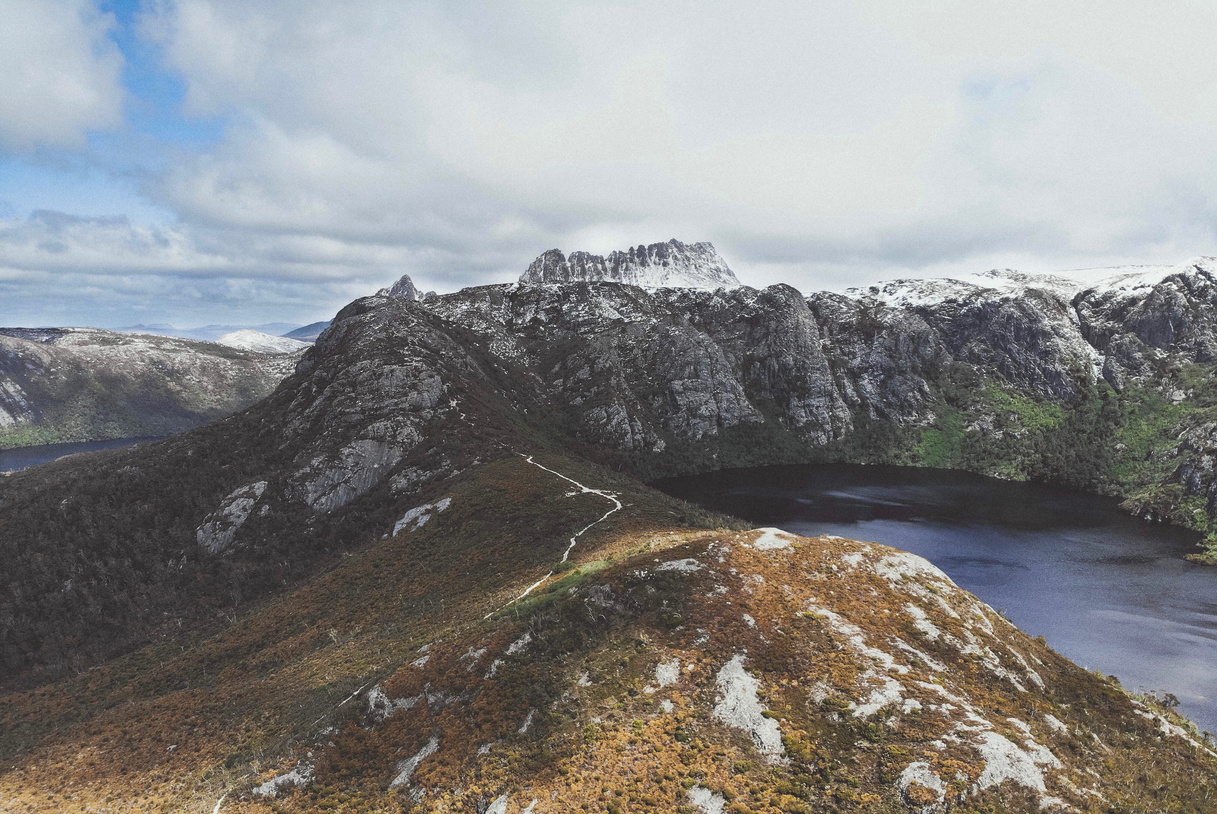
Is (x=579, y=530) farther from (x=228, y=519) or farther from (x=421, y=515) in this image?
(x=228, y=519)

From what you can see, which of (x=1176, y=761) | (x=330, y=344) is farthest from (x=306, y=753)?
(x=330, y=344)

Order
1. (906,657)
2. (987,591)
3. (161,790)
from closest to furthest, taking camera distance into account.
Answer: (906,657), (161,790), (987,591)

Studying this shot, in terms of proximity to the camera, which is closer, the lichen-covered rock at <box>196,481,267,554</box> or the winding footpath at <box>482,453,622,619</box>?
the winding footpath at <box>482,453,622,619</box>

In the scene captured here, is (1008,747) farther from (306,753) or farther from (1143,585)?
(1143,585)

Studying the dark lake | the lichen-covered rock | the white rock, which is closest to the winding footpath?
the white rock

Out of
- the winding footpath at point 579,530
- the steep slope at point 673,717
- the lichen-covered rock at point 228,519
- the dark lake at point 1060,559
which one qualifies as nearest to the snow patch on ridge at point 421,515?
the winding footpath at point 579,530

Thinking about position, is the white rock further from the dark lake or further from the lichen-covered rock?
the lichen-covered rock

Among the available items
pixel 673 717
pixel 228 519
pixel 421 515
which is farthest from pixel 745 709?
pixel 228 519

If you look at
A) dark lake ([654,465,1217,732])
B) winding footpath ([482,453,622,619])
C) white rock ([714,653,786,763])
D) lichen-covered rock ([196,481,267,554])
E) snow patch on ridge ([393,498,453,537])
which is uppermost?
white rock ([714,653,786,763])
